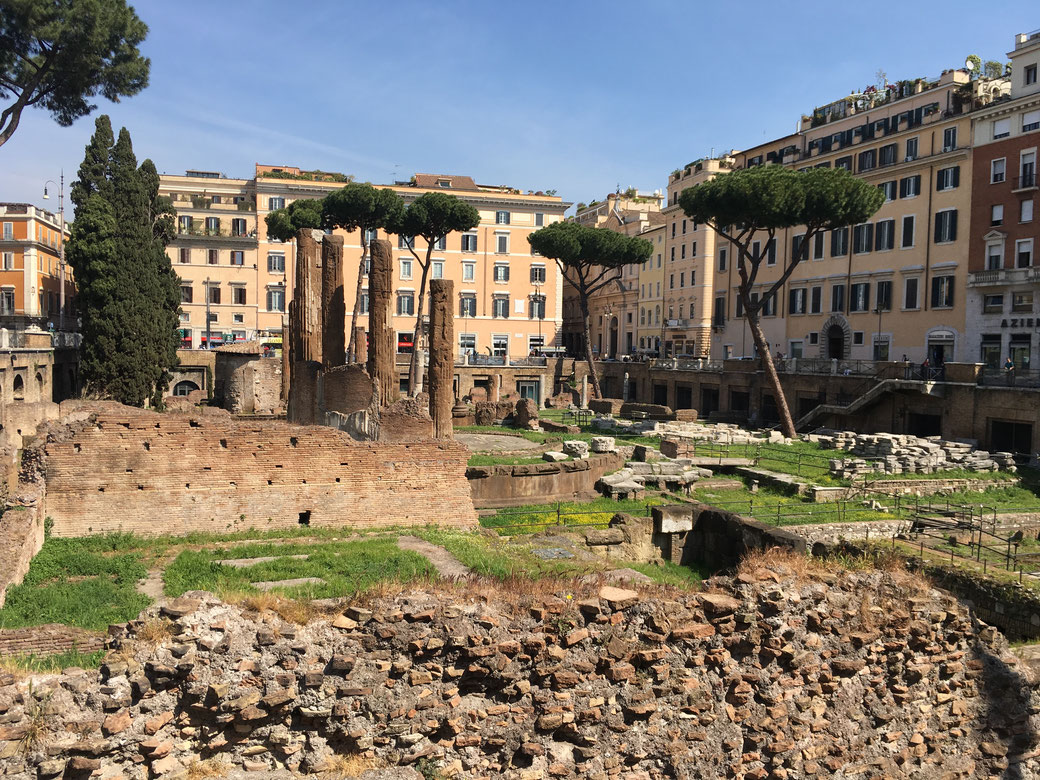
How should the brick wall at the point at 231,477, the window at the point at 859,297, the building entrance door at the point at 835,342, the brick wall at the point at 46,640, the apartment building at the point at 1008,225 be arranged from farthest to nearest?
the building entrance door at the point at 835,342
the window at the point at 859,297
the apartment building at the point at 1008,225
the brick wall at the point at 231,477
the brick wall at the point at 46,640

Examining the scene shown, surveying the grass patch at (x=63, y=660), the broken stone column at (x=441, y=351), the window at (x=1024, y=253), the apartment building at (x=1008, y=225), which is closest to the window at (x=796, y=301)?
the apartment building at (x=1008, y=225)

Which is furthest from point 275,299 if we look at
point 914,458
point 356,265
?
point 914,458

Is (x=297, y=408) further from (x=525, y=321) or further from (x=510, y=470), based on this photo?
(x=525, y=321)

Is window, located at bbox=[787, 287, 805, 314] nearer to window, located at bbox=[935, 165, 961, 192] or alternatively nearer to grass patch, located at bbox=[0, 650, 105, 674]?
window, located at bbox=[935, 165, 961, 192]

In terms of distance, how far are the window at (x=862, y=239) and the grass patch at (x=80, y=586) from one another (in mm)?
41024

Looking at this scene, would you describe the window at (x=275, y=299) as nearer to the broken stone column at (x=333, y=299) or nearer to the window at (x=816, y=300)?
the broken stone column at (x=333, y=299)

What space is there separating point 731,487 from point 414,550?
12.7m

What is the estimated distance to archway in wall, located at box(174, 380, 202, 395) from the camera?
47281 mm

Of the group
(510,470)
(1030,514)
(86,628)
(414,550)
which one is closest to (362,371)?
(510,470)

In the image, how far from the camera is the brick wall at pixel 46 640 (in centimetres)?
825

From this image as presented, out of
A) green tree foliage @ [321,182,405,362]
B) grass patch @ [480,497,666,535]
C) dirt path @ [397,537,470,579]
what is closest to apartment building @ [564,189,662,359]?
green tree foliage @ [321,182,405,362]

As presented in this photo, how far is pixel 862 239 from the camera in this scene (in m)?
43.8

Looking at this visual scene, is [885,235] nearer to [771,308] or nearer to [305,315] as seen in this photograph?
[771,308]

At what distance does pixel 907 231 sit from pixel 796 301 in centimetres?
850
